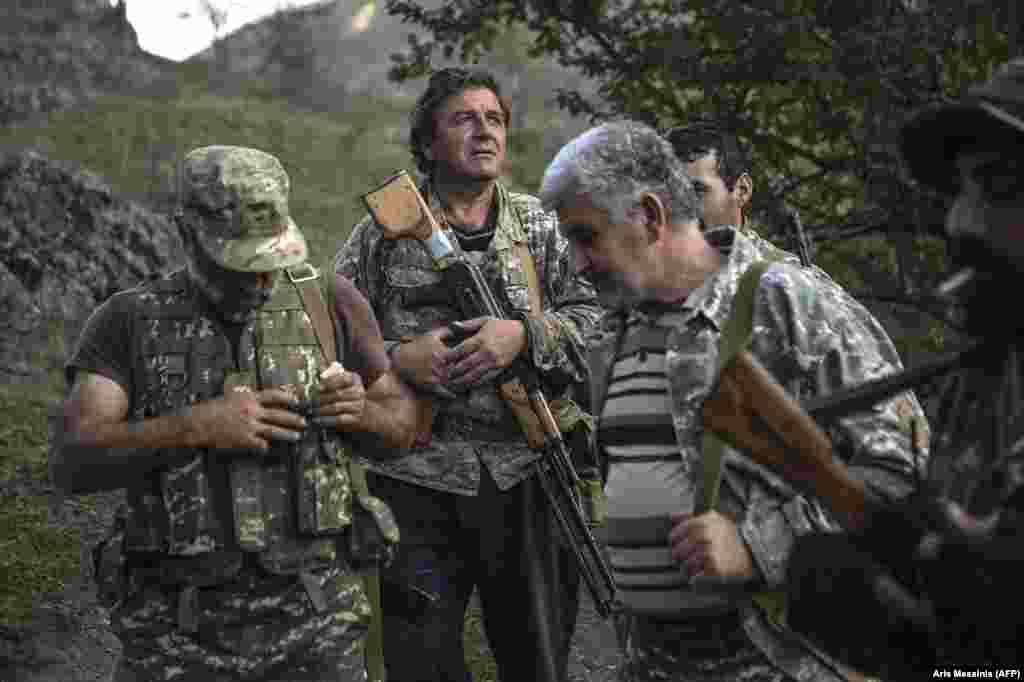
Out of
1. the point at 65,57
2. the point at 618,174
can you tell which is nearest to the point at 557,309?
the point at 618,174

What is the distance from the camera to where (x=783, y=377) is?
10.7ft

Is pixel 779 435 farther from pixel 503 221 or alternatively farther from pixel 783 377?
pixel 503 221

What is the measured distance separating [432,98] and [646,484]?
97.1 inches

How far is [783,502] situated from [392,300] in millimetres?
2260

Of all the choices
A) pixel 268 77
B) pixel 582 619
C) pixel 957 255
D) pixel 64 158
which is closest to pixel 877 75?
pixel 582 619

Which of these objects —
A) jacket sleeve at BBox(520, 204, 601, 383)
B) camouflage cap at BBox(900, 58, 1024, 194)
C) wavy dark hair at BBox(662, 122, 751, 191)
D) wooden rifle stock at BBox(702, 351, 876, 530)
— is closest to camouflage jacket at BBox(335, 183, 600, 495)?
jacket sleeve at BBox(520, 204, 601, 383)

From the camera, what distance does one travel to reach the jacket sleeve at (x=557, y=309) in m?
5.21

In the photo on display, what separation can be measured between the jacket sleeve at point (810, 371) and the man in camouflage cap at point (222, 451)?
1.12m

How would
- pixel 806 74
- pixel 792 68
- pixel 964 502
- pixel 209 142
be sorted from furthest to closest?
1. pixel 209 142
2. pixel 792 68
3. pixel 806 74
4. pixel 964 502

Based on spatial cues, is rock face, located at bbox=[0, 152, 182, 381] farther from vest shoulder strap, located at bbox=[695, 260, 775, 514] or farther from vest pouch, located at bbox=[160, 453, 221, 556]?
vest shoulder strap, located at bbox=[695, 260, 775, 514]

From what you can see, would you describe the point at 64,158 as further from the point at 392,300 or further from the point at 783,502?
the point at 783,502

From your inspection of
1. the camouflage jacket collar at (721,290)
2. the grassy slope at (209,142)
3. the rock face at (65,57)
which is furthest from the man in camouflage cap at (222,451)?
the rock face at (65,57)

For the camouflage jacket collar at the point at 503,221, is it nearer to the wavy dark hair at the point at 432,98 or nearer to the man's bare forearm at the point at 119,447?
the wavy dark hair at the point at 432,98

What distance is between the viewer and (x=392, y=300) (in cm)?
526
